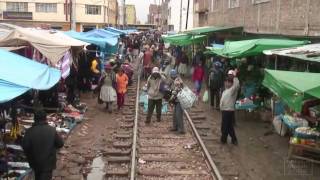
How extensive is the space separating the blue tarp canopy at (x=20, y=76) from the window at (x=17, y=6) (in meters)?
71.0

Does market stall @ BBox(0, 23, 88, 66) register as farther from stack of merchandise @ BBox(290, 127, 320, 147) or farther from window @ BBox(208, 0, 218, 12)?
window @ BBox(208, 0, 218, 12)

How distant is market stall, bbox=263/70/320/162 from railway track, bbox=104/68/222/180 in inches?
79.7

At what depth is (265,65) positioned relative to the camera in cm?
1653

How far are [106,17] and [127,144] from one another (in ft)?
244

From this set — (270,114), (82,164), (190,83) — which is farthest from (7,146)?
(190,83)

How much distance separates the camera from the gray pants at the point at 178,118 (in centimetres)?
1394

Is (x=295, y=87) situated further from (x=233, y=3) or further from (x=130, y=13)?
(x=130, y=13)

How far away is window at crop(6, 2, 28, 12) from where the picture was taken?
77500mm

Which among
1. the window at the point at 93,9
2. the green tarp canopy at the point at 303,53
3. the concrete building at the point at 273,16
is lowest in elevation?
the green tarp canopy at the point at 303,53

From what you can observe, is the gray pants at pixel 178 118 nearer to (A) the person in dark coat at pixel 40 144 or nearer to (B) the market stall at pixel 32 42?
(B) the market stall at pixel 32 42

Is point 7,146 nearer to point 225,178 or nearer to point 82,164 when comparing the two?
point 82,164

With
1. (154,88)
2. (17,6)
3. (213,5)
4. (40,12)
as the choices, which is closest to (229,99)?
(154,88)

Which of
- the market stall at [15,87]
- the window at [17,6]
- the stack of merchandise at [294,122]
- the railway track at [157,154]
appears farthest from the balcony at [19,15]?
the stack of merchandise at [294,122]

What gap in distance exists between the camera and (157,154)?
11812 millimetres
